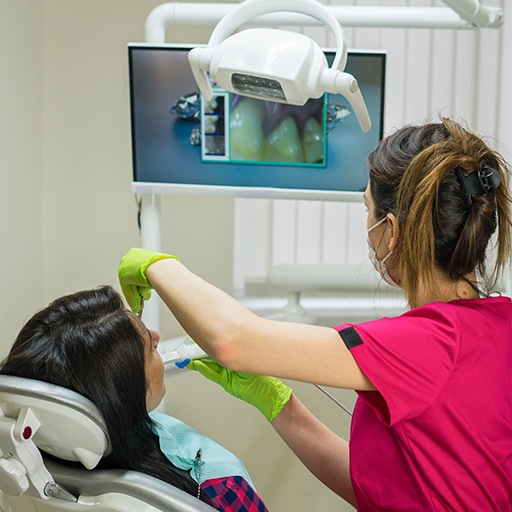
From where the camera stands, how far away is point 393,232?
4.08ft

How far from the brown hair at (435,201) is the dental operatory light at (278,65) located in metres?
0.18

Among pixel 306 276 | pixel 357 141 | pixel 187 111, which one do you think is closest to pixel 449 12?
pixel 357 141

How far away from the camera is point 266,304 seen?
2766 millimetres

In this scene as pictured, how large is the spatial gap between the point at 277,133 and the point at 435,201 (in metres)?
0.93

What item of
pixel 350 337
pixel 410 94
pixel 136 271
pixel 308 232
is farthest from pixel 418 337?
pixel 410 94

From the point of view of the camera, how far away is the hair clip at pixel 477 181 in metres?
1.18

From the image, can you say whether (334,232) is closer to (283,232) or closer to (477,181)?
(283,232)

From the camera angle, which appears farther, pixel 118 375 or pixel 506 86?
pixel 506 86

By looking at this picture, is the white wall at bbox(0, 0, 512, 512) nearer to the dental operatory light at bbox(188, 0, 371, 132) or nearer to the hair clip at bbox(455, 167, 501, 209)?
the dental operatory light at bbox(188, 0, 371, 132)

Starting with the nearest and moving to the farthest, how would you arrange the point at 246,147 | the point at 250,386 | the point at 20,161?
the point at 250,386, the point at 246,147, the point at 20,161

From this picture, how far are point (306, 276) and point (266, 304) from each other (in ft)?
0.67

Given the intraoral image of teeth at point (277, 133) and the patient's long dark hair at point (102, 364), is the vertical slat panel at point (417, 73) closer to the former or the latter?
the intraoral image of teeth at point (277, 133)

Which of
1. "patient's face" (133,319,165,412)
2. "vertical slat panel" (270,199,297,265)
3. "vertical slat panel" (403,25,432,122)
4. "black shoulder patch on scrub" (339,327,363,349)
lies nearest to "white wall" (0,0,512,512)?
"vertical slat panel" (403,25,432,122)

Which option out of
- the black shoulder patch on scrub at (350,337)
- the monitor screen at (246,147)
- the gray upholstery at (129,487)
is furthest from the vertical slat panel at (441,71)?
the gray upholstery at (129,487)
